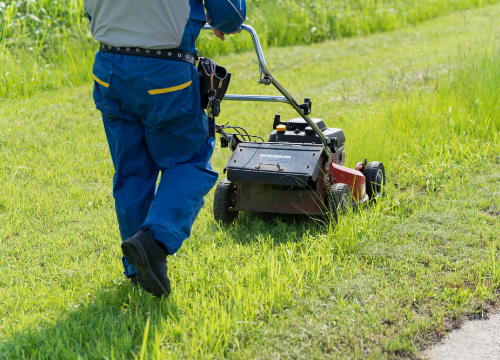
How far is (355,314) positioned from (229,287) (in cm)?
63

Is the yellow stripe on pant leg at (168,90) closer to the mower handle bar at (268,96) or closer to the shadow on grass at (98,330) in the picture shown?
the mower handle bar at (268,96)

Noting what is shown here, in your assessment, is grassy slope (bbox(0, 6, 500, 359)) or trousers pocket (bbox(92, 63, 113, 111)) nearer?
grassy slope (bbox(0, 6, 500, 359))

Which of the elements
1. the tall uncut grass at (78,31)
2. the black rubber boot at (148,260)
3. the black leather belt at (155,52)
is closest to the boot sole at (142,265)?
the black rubber boot at (148,260)

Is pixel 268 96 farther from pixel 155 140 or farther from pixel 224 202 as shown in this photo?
pixel 155 140

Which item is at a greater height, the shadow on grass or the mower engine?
the mower engine

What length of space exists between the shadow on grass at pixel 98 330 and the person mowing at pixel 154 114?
0.14 m

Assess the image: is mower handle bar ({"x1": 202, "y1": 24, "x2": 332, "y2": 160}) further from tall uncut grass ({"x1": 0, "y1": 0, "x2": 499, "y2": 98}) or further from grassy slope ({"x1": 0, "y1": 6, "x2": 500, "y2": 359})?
tall uncut grass ({"x1": 0, "y1": 0, "x2": 499, "y2": 98})

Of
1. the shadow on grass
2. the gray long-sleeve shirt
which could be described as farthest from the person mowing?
the shadow on grass

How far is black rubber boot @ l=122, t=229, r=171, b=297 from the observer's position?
238 centimetres

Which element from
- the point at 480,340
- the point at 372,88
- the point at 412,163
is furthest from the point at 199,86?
the point at 372,88

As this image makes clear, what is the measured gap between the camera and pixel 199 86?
2727mm

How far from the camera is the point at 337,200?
141 inches

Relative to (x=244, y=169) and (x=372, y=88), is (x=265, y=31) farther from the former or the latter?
(x=244, y=169)

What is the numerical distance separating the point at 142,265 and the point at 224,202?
1364 millimetres
